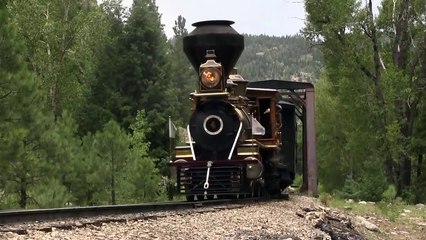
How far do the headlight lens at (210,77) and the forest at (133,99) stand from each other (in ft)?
17.2

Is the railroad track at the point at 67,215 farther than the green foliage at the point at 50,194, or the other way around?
the green foliage at the point at 50,194

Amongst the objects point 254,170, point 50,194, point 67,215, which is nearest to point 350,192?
point 254,170

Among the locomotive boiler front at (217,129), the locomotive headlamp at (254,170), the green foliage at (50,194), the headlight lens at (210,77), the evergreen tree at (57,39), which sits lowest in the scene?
the green foliage at (50,194)

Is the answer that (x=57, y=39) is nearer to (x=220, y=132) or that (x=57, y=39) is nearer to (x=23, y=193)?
(x=23, y=193)

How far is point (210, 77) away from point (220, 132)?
136 centimetres

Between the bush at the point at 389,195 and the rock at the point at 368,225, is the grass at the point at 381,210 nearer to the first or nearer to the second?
the bush at the point at 389,195

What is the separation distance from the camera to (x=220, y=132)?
50.1 feet

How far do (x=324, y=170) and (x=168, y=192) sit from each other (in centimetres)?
2948

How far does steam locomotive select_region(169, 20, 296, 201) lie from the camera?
14.9 m

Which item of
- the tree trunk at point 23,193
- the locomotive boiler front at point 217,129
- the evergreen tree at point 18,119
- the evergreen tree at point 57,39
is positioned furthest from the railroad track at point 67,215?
the evergreen tree at point 57,39

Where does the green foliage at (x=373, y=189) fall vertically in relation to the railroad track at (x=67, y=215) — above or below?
below

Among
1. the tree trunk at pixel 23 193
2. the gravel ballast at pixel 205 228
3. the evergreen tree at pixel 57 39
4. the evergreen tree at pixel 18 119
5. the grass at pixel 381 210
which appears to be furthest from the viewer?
the evergreen tree at pixel 57 39

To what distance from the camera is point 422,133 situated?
31.4 metres

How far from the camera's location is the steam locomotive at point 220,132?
14.9 meters
